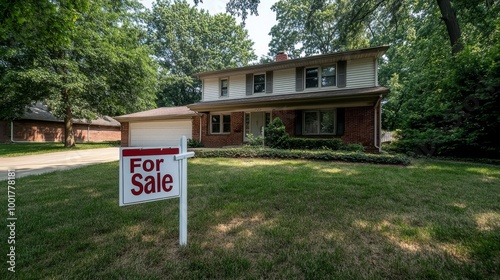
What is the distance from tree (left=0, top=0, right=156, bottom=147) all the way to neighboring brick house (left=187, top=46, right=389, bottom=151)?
692cm

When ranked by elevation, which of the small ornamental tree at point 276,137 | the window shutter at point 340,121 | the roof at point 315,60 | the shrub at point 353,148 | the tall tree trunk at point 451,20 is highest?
the tall tree trunk at point 451,20

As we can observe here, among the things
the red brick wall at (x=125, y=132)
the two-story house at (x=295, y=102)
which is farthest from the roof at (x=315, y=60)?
the red brick wall at (x=125, y=132)

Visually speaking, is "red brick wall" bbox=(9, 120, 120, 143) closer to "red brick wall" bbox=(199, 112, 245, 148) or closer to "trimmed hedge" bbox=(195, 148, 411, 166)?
"red brick wall" bbox=(199, 112, 245, 148)

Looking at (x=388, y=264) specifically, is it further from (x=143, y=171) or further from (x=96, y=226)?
(x=96, y=226)

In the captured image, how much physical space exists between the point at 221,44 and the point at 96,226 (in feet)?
104

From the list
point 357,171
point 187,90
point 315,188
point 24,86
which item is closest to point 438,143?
point 357,171

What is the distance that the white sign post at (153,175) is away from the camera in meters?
1.93

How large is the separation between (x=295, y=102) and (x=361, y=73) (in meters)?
3.73

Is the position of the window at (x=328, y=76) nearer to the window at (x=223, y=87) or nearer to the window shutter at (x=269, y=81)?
the window shutter at (x=269, y=81)

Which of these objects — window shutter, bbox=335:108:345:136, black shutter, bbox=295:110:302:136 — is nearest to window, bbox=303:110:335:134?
black shutter, bbox=295:110:302:136

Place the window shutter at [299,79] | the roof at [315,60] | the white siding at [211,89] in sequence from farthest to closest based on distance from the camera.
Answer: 1. the white siding at [211,89]
2. the window shutter at [299,79]
3. the roof at [315,60]

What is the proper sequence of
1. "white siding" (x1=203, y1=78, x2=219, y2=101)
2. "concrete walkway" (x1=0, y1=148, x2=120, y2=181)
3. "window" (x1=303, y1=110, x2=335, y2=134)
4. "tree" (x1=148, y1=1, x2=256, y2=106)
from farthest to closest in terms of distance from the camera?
1. "tree" (x1=148, y1=1, x2=256, y2=106)
2. "white siding" (x1=203, y1=78, x2=219, y2=101)
3. "window" (x1=303, y1=110, x2=335, y2=134)
4. "concrete walkway" (x1=0, y1=148, x2=120, y2=181)

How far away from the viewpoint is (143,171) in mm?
2027

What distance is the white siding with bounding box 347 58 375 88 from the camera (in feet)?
37.1
